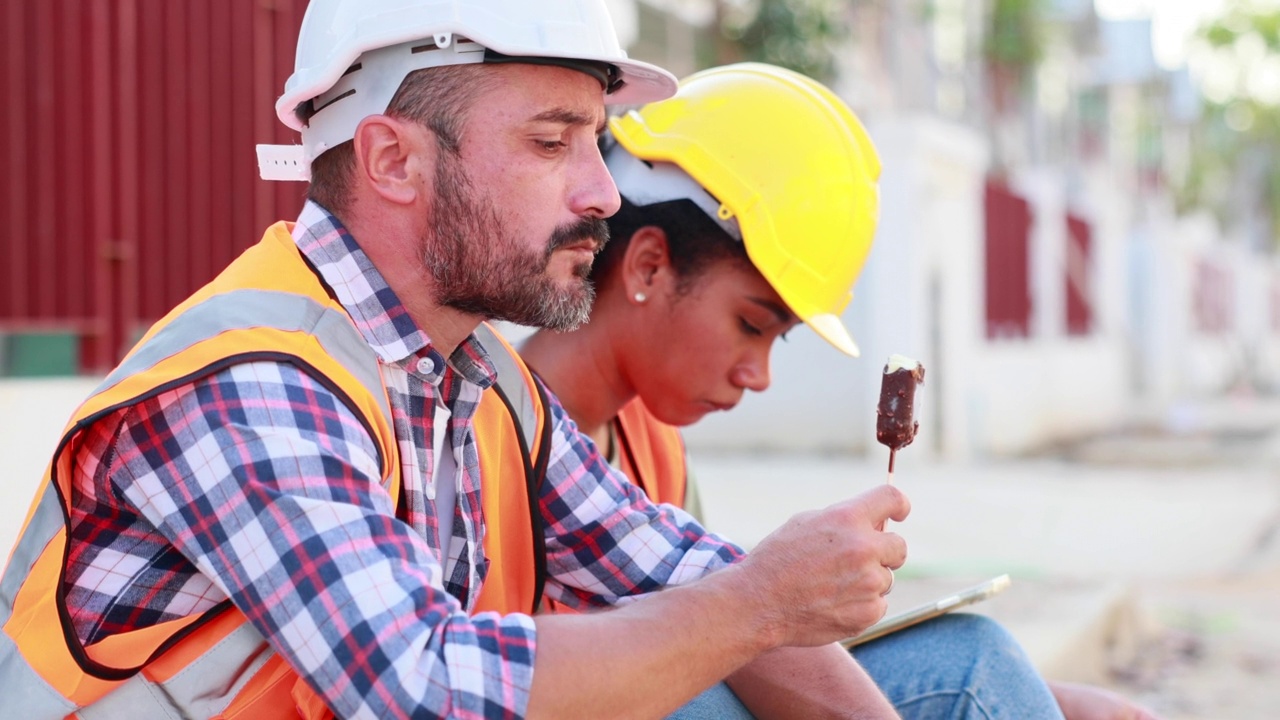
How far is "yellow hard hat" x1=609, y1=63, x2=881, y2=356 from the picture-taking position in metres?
2.78

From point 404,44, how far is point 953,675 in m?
1.34

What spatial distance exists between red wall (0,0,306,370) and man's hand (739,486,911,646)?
10.5 feet

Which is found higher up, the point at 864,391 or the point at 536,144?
the point at 536,144

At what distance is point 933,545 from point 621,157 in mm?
5567

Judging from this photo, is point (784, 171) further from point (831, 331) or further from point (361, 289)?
point (361, 289)

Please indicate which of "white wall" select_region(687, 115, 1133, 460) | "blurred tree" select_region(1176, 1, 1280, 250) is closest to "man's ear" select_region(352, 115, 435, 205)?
"white wall" select_region(687, 115, 1133, 460)

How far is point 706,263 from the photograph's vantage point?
278 cm

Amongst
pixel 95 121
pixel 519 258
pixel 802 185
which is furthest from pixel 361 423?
pixel 95 121

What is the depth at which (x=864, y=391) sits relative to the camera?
40.8 feet

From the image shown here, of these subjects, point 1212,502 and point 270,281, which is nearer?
point 270,281

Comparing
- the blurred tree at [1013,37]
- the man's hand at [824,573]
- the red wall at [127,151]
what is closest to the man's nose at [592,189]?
the man's hand at [824,573]

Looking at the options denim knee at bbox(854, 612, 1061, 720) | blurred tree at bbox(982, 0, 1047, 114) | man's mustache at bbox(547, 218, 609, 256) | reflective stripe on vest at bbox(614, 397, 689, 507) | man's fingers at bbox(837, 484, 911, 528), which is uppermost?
blurred tree at bbox(982, 0, 1047, 114)

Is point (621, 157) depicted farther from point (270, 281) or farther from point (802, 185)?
point (270, 281)

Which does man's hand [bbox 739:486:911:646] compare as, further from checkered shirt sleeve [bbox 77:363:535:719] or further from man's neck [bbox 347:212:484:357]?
man's neck [bbox 347:212:484:357]
